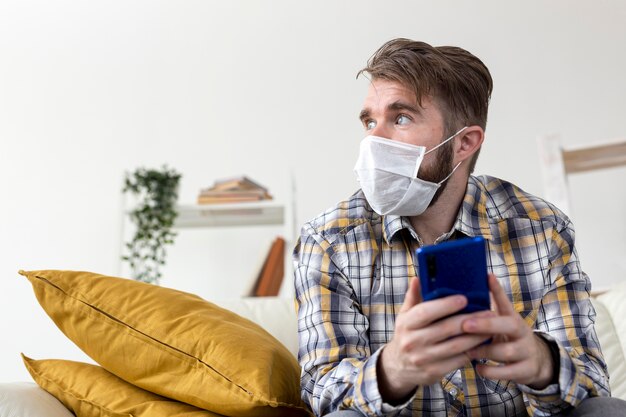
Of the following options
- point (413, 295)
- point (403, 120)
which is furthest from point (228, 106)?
point (413, 295)

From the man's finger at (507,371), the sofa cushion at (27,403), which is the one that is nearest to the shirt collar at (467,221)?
the man's finger at (507,371)

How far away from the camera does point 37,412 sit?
1139 millimetres

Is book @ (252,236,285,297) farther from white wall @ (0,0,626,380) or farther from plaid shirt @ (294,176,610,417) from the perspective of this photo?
plaid shirt @ (294,176,610,417)

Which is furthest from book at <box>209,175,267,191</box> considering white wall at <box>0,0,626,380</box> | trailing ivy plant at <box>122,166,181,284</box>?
white wall at <box>0,0,626,380</box>

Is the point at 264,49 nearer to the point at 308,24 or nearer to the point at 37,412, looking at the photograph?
the point at 308,24

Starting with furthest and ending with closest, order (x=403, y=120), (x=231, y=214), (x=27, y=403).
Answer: (x=231, y=214) → (x=403, y=120) → (x=27, y=403)

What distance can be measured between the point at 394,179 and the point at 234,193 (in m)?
1.67

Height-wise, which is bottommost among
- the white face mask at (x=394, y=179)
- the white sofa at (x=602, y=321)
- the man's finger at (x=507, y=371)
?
the white sofa at (x=602, y=321)

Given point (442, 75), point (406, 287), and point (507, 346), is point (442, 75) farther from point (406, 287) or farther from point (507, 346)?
point (507, 346)

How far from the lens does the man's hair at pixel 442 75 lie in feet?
4.45

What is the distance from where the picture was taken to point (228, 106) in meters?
3.52

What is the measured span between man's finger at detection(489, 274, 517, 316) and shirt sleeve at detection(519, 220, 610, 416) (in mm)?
151

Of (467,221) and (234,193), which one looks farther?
(234,193)

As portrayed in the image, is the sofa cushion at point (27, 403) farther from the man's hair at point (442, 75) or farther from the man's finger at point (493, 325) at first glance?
the man's hair at point (442, 75)
